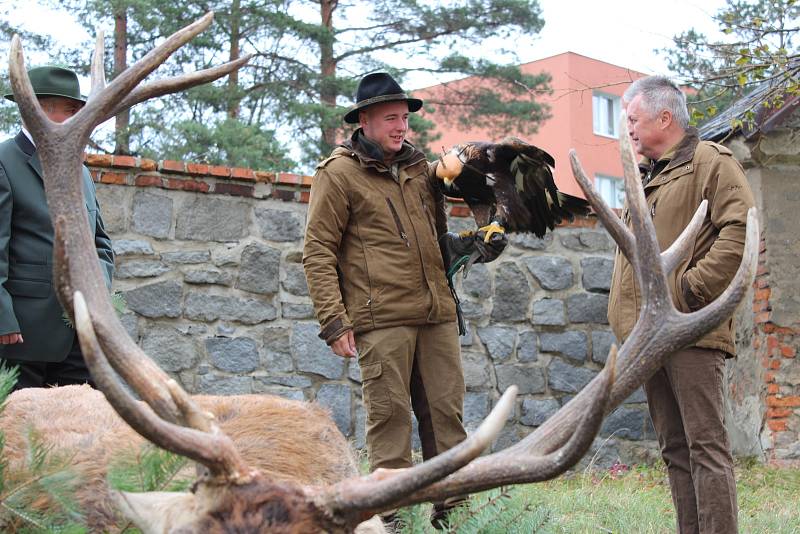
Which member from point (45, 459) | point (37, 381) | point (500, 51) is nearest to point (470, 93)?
point (500, 51)

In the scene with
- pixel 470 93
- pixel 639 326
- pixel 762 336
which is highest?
pixel 470 93

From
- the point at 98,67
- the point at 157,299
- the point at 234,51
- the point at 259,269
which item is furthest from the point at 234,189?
the point at 234,51

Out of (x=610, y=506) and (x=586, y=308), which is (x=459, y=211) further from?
(x=610, y=506)

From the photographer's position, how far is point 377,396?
3863mm

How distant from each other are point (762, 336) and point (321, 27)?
7.72 m

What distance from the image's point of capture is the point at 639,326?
262 centimetres

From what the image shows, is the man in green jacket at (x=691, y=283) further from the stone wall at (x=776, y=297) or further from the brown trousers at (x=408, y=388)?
the stone wall at (x=776, y=297)

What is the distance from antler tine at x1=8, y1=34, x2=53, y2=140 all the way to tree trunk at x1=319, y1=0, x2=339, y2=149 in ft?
32.1

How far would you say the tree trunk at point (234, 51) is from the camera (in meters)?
12.2

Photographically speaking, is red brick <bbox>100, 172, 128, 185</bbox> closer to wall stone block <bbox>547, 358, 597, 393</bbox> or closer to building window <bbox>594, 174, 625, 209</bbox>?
wall stone block <bbox>547, 358, 597, 393</bbox>

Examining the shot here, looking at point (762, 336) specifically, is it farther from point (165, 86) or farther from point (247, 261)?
point (165, 86)

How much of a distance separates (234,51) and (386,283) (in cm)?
963

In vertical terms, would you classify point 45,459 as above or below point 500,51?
below

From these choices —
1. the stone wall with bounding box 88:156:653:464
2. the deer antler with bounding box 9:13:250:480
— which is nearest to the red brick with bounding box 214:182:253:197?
the stone wall with bounding box 88:156:653:464
